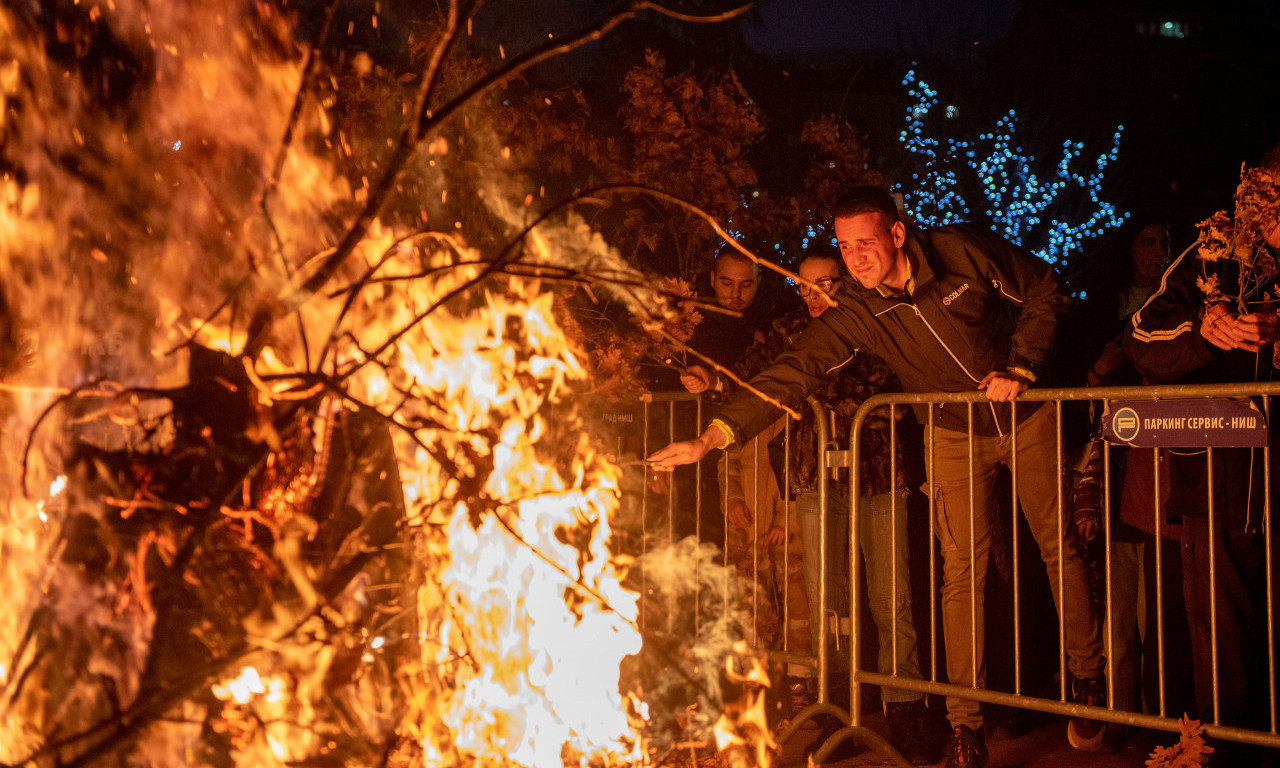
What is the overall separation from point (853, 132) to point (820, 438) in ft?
10.2

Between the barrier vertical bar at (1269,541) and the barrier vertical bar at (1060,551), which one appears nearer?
the barrier vertical bar at (1269,541)

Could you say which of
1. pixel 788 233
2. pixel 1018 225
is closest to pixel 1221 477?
pixel 788 233

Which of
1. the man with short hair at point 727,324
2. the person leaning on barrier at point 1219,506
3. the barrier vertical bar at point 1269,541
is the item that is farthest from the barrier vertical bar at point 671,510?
the barrier vertical bar at point 1269,541

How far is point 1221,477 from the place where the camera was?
4387 mm

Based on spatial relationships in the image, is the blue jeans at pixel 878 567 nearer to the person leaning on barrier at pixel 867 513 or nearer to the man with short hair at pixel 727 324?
the person leaning on barrier at pixel 867 513

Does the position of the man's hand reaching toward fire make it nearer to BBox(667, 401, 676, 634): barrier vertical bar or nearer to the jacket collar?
BBox(667, 401, 676, 634): barrier vertical bar

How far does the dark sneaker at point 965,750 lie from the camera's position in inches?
181

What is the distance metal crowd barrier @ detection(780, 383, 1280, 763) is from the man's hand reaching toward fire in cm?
54

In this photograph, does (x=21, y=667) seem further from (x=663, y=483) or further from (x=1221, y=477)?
(x=1221, y=477)

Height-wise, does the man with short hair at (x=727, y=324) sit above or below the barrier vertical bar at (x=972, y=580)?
above

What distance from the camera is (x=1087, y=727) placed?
4.92 meters

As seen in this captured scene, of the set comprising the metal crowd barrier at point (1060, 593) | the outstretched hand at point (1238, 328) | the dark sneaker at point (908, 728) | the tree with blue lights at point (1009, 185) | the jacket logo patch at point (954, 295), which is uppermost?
the tree with blue lights at point (1009, 185)

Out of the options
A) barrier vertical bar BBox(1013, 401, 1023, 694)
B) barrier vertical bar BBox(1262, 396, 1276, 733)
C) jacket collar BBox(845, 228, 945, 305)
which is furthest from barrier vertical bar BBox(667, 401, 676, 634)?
barrier vertical bar BBox(1262, 396, 1276, 733)

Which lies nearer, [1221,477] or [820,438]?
[1221,477]
